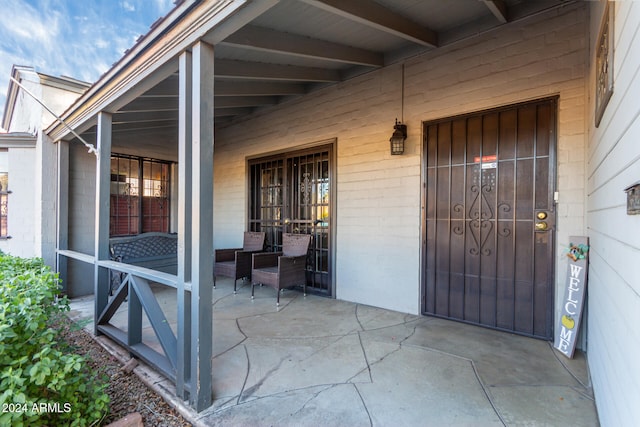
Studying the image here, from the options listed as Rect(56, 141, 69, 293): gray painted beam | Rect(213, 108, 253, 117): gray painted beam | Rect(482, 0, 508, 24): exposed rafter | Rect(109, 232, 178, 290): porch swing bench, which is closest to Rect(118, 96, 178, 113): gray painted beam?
Rect(213, 108, 253, 117): gray painted beam

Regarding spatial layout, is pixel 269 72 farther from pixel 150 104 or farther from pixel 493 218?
pixel 493 218

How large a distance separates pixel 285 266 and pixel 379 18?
3.02m

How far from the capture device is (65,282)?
442cm

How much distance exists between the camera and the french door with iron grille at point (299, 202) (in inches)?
179

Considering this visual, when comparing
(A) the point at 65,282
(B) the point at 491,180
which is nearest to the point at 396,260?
(B) the point at 491,180

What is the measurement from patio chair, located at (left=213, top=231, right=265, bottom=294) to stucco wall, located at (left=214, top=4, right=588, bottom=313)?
1.51 m

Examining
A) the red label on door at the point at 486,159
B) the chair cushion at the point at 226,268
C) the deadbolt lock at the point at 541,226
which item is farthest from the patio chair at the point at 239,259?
the deadbolt lock at the point at 541,226

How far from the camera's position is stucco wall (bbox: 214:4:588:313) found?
2.68 metres

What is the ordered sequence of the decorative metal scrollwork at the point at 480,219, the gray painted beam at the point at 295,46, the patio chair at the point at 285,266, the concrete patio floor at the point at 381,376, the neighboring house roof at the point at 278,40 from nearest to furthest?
the concrete patio floor at the point at 381,376 < the neighboring house roof at the point at 278,40 < the gray painted beam at the point at 295,46 < the decorative metal scrollwork at the point at 480,219 < the patio chair at the point at 285,266

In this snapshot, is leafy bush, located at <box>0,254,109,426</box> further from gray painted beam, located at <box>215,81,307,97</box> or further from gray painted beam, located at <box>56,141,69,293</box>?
gray painted beam, located at <box>56,141,69,293</box>

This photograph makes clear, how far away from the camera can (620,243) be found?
126 cm

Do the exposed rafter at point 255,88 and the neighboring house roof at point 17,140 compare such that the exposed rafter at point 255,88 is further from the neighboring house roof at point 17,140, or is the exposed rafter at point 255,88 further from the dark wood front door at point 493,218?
the neighboring house roof at point 17,140

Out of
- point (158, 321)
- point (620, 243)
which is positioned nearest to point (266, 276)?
point (158, 321)

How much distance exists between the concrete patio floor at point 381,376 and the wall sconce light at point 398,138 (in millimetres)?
2005
